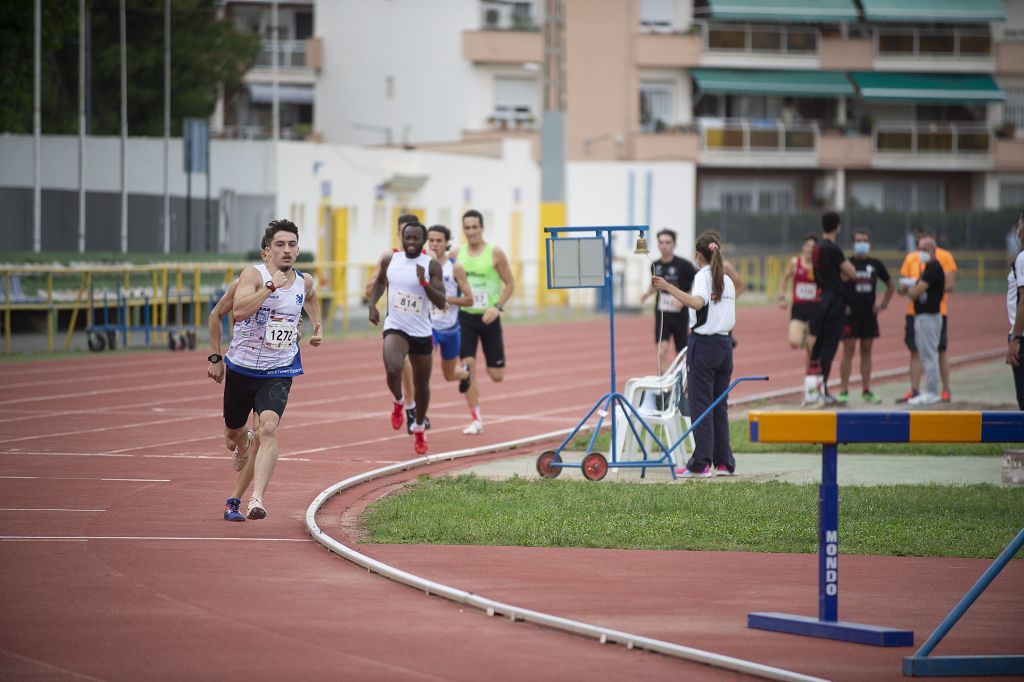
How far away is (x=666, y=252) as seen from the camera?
741 inches

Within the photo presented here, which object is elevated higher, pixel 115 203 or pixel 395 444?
pixel 115 203

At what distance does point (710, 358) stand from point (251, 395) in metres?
4.28

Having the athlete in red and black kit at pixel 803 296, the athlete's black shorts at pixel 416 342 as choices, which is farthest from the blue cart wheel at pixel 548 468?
the athlete in red and black kit at pixel 803 296

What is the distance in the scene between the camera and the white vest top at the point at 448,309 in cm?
1580

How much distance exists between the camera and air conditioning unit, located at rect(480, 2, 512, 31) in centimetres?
5966

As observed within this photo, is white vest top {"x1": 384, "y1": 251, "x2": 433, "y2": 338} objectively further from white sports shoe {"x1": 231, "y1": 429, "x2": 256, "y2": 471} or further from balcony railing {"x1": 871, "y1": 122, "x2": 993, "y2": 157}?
balcony railing {"x1": 871, "y1": 122, "x2": 993, "y2": 157}

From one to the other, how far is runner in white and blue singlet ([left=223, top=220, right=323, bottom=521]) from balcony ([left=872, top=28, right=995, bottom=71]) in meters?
58.1

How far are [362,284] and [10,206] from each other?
30.7ft

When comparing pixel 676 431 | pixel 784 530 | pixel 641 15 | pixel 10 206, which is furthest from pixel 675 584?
pixel 641 15

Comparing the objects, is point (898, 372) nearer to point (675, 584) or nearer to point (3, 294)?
point (3, 294)

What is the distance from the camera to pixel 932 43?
65.8 metres

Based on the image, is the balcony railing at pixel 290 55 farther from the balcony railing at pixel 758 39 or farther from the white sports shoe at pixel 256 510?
the white sports shoe at pixel 256 510

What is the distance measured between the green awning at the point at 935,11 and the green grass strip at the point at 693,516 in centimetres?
5454

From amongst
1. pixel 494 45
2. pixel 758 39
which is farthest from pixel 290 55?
pixel 758 39
